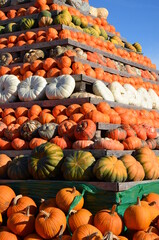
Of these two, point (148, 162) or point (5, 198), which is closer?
point (5, 198)

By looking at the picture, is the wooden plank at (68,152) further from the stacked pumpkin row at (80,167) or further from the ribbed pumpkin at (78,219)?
the ribbed pumpkin at (78,219)

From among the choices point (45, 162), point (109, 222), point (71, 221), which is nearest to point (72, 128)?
point (45, 162)

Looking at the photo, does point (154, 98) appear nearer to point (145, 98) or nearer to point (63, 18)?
point (145, 98)

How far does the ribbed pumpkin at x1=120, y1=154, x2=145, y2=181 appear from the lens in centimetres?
522

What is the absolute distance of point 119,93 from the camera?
8.52 m

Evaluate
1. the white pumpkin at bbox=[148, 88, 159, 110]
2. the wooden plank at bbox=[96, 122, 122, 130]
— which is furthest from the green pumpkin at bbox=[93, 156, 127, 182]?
the white pumpkin at bbox=[148, 88, 159, 110]

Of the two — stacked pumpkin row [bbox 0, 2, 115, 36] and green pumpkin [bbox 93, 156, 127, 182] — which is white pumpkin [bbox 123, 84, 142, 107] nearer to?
stacked pumpkin row [bbox 0, 2, 115, 36]

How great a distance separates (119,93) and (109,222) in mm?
4693

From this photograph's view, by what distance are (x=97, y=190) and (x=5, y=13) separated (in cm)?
Answer: 915

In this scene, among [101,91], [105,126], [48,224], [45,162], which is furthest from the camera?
[101,91]

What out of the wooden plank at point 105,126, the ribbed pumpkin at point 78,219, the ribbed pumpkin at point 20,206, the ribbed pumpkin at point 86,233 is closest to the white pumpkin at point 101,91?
the wooden plank at point 105,126

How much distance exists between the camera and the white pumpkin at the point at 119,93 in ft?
27.6

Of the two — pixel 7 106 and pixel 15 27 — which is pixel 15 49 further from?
pixel 7 106

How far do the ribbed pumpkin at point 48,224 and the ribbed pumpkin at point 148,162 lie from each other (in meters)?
1.82
